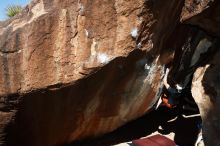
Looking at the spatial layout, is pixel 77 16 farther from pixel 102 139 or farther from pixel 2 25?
pixel 102 139

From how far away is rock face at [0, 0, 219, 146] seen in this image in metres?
2.70

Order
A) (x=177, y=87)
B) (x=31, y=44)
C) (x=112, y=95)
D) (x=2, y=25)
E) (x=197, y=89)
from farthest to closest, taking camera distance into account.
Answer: (x=177, y=87), (x=197, y=89), (x=112, y=95), (x=2, y=25), (x=31, y=44)

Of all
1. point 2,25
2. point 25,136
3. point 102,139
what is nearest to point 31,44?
point 2,25

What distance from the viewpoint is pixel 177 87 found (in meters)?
4.16

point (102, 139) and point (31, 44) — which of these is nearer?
point (31, 44)

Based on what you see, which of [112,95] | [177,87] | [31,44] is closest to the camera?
[31,44]

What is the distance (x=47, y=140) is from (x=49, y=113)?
306mm

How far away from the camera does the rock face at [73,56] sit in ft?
8.86

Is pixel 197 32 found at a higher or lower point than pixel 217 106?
higher

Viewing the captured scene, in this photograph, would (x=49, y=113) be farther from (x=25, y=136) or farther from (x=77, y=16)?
Result: (x=77, y=16)

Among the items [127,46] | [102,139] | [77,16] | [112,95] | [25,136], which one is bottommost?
[102,139]

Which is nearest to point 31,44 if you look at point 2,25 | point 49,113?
point 2,25

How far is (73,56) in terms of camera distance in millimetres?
2727

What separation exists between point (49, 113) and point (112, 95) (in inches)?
18.5
